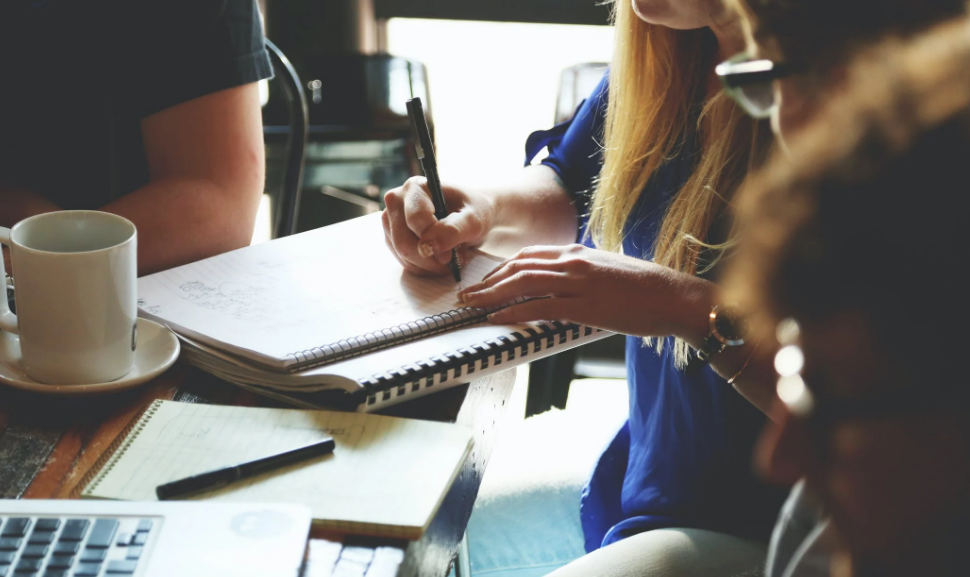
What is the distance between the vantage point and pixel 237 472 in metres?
0.58

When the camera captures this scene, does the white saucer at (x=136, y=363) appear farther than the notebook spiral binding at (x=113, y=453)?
Yes

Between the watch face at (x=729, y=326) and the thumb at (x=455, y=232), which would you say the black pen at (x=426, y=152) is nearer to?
the thumb at (x=455, y=232)

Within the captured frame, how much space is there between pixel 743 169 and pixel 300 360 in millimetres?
540

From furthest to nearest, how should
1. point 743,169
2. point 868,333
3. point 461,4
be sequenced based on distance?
point 461,4, point 743,169, point 868,333

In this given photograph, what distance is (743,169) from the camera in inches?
37.2

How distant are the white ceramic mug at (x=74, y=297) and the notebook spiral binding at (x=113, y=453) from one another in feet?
0.19

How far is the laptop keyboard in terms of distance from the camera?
48 centimetres

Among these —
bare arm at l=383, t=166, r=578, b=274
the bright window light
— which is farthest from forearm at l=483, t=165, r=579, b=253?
the bright window light

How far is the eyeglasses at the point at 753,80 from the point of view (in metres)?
0.43

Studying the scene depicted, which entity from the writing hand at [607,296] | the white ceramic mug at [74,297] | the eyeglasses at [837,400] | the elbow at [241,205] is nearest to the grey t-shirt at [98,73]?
the elbow at [241,205]

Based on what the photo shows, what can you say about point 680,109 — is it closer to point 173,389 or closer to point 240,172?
point 240,172

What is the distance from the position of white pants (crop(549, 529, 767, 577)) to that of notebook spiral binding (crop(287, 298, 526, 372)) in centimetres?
25

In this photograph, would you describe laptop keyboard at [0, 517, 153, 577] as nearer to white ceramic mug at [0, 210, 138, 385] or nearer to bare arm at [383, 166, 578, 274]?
white ceramic mug at [0, 210, 138, 385]

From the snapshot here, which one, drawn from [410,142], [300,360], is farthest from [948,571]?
[410,142]
